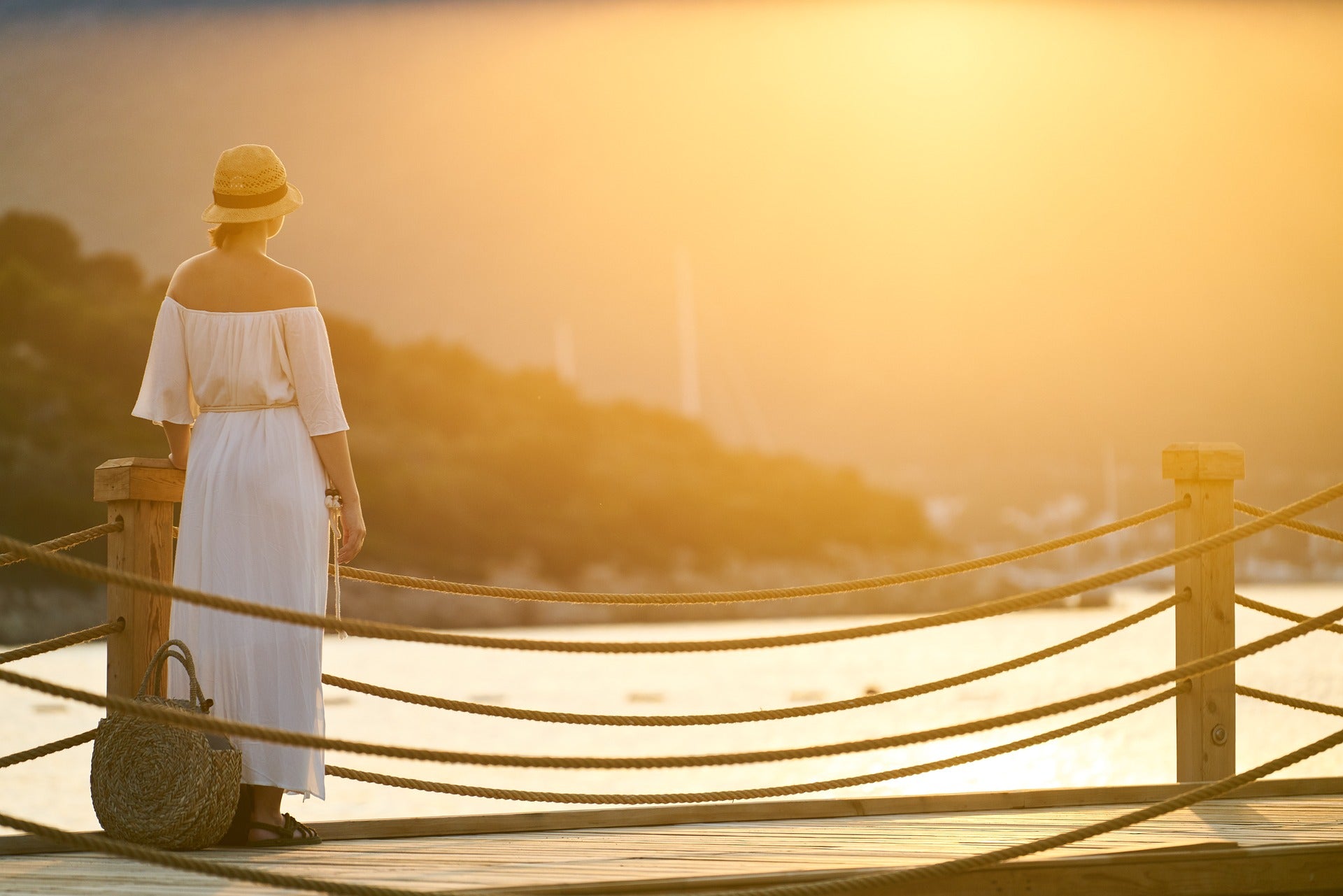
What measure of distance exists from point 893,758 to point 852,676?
1655cm

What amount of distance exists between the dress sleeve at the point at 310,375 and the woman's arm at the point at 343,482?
26mm

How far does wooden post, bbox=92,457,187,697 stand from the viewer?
3371 mm

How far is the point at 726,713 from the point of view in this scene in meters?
3.69

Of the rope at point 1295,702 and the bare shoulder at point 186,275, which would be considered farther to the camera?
the rope at point 1295,702

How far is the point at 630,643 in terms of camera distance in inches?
119

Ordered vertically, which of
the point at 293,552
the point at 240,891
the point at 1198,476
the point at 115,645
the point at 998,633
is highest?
the point at 998,633

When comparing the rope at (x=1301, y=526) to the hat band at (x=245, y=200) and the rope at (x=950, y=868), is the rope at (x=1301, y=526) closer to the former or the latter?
the rope at (x=950, y=868)

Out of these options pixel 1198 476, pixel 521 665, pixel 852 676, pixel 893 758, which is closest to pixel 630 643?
pixel 1198 476

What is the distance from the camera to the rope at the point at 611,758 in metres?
2.54

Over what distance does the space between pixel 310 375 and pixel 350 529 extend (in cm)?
37

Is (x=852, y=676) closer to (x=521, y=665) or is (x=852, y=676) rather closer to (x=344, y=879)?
(x=521, y=665)

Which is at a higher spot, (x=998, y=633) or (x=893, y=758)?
(x=998, y=633)

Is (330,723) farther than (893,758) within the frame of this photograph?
Yes

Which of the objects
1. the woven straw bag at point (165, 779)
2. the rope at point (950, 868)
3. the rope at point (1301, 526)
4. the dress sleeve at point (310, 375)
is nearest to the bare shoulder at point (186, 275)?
the dress sleeve at point (310, 375)
